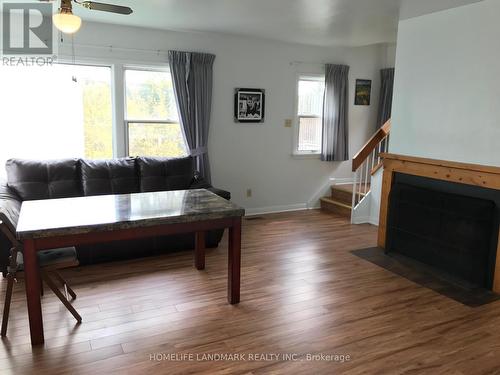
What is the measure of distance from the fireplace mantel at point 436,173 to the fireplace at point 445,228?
6 cm

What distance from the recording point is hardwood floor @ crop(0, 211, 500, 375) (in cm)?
233

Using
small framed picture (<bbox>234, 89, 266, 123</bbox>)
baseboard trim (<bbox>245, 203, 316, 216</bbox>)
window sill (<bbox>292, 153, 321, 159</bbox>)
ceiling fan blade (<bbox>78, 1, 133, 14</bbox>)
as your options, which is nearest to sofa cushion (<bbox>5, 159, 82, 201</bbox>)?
ceiling fan blade (<bbox>78, 1, 133, 14</bbox>)

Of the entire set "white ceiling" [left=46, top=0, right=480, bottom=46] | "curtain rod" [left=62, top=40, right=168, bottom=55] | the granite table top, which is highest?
"white ceiling" [left=46, top=0, right=480, bottom=46]

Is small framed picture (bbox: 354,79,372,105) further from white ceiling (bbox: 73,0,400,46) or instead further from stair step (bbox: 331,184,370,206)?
stair step (bbox: 331,184,370,206)

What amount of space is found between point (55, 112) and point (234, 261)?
2995 mm

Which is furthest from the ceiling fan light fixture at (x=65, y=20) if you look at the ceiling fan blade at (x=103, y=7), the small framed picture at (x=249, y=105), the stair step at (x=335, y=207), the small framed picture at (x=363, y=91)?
the small framed picture at (x=363, y=91)

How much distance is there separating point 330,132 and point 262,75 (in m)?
1.37

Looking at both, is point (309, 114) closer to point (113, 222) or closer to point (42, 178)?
point (42, 178)

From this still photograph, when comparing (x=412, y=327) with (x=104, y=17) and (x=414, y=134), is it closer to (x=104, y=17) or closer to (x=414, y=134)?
(x=414, y=134)

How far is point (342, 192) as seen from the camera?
6.12 metres

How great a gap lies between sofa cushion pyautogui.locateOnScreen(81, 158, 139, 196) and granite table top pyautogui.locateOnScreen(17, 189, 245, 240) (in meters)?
1.17

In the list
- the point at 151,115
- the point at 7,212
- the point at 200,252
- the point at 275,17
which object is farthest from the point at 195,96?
the point at 7,212

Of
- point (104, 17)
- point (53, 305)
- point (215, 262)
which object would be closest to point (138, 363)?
point (53, 305)

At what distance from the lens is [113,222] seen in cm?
250
